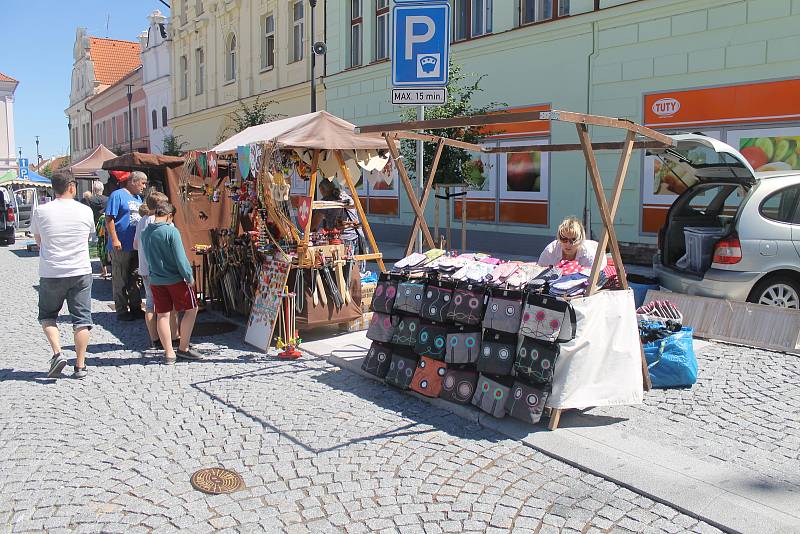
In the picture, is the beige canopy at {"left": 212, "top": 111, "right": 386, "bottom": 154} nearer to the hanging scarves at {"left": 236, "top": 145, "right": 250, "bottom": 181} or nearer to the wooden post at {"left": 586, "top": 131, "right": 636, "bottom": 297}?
the hanging scarves at {"left": 236, "top": 145, "right": 250, "bottom": 181}

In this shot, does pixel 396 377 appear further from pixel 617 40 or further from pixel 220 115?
pixel 220 115

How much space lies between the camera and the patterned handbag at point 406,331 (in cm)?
541

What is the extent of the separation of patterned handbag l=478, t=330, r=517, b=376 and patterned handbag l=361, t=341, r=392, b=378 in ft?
3.26

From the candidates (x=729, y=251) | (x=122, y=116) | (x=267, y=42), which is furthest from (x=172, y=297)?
(x=122, y=116)

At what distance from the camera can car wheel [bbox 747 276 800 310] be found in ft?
22.1

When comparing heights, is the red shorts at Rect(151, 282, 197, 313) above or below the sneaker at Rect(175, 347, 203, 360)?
above

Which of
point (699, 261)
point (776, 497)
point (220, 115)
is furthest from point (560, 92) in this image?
point (220, 115)

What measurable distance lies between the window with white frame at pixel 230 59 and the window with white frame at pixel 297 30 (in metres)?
5.36

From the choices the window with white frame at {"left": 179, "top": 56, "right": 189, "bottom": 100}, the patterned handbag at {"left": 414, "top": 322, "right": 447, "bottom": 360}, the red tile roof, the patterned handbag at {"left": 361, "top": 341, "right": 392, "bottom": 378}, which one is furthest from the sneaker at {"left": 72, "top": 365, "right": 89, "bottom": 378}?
the red tile roof

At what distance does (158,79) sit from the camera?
115 feet

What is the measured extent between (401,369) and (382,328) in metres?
0.38

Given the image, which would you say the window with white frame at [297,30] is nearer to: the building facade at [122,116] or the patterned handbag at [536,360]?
the building facade at [122,116]

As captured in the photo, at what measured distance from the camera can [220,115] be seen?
27.7m

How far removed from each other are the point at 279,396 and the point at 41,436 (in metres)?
1.63
